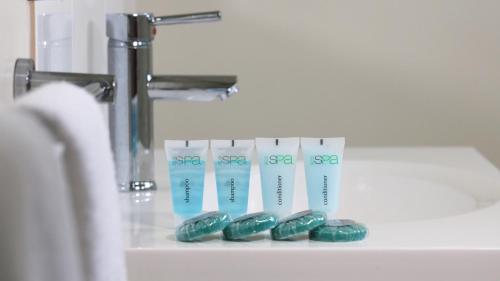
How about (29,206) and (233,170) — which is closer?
(29,206)

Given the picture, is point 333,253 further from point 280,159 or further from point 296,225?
point 280,159

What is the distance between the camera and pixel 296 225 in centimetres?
77

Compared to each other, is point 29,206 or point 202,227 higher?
point 29,206

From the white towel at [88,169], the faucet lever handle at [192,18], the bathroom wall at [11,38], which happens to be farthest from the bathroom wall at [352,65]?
the white towel at [88,169]

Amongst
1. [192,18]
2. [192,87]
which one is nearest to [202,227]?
[192,87]

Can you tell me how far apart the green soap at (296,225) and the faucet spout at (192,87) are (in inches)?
9.3

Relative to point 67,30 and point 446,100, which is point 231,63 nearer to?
point 446,100

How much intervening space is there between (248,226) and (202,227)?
0.12 ft

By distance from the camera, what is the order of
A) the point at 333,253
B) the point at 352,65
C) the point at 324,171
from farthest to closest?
1. the point at 352,65
2. the point at 324,171
3. the point at 333,253

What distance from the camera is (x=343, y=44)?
1.71 m

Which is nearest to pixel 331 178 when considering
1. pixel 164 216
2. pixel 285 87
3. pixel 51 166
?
pixel 164 216

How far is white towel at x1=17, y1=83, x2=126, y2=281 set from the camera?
0.35 m

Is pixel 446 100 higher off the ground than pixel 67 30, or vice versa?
pixel 67 30

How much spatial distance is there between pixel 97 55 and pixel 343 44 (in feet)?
1.99
